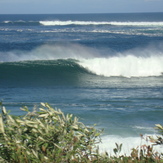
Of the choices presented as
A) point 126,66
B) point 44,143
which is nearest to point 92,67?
point 126,66

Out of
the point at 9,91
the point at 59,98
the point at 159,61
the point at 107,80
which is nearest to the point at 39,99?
the point at 59,98

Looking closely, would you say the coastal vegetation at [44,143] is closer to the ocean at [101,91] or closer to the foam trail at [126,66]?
the ocean at [101,91]

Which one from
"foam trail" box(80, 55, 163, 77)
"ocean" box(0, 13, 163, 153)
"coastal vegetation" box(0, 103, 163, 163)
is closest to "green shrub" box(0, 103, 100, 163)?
"coastal vegetation" box(0, 103, 163, 163)

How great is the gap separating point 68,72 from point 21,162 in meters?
13.4

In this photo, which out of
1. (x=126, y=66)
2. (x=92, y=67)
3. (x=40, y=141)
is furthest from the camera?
(x=92, y=67)

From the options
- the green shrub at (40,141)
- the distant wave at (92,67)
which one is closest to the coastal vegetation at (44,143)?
the green shrub at (40,141)

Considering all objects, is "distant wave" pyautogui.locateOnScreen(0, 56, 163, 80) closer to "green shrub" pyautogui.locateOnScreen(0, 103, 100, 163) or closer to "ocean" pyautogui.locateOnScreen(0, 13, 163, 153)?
"ocean" pyautogui.locateOnScreen(0, 13, 163, 153)

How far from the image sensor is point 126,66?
16406 millimetres

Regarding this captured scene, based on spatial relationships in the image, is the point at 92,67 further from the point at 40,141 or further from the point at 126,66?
the point at 40,141

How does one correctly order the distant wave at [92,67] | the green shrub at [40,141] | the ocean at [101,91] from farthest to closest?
the distant wave at [92,67]
the ocean at [101,91]
the green shrub at [40,141]

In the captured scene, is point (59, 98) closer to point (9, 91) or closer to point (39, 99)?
point (39, 99)

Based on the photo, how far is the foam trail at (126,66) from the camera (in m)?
15.7

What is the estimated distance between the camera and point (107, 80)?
46.0ft

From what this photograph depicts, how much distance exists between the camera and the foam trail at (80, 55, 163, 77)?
51.4 feet
